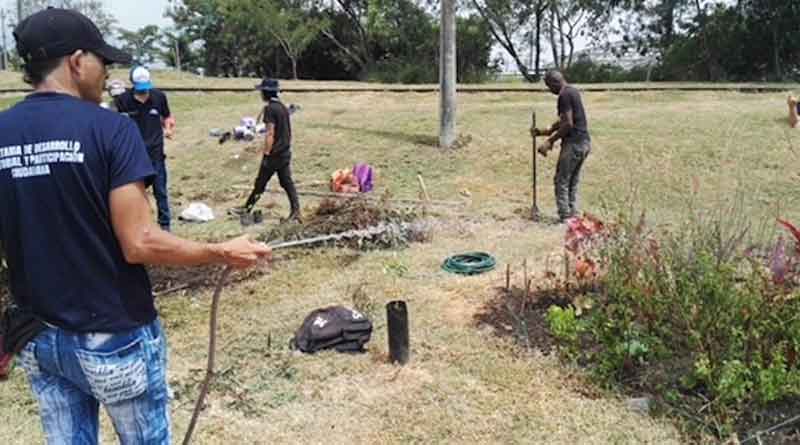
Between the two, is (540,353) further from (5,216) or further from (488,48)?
(488,48)

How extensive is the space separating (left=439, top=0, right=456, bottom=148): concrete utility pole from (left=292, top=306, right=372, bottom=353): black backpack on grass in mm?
6112

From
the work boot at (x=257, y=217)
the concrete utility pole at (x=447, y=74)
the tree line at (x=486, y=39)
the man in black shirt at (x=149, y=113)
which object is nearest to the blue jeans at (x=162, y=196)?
the man in black shirt at (x=149, y=113)

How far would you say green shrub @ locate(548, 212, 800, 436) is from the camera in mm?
3133

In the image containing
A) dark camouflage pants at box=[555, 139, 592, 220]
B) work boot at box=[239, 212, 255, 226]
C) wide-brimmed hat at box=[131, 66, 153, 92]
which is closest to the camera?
wide-brimmed hat at box=[131, 66, 153, 92]

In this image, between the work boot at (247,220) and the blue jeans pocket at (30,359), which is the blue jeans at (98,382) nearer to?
the blue jeans pocket at (30,359)

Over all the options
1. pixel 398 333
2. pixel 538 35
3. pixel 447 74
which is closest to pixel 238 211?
pixel 447 74

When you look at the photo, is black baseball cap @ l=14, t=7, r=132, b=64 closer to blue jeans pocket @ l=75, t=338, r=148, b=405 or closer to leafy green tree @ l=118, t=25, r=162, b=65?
blue jeans pocket @ l=75, t=338, r=148, b=405

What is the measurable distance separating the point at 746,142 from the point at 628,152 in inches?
67.3

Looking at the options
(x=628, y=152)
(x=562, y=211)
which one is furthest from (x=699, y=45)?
(x=562, y=211)

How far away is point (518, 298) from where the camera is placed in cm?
451

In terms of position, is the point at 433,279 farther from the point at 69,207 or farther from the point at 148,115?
the point at 69,207

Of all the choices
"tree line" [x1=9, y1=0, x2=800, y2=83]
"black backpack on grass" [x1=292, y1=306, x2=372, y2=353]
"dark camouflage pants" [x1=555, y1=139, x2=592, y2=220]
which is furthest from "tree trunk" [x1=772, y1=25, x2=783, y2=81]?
"black backpack on grass" [x1=292, y1=306, x2=372, y2=353]

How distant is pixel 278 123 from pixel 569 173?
2.79 m

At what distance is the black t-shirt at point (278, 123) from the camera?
6.70 metres
